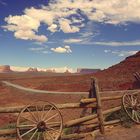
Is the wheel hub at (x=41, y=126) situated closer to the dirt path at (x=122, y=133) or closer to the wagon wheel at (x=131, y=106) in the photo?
the dirt path at (x=122, y=133)

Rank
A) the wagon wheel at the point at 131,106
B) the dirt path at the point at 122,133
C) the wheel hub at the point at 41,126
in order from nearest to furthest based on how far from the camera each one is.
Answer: the wheel hub at the point at 41,126 → the dirt path at the point at 122,133 → the wagon wheel at the point at 131,106

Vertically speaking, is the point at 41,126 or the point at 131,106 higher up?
the point at 131,106

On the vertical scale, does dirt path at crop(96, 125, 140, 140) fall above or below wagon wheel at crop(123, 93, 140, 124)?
below

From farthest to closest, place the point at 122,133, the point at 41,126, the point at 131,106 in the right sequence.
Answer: the point at 131,106
the point at 122,133
the point at 41,126

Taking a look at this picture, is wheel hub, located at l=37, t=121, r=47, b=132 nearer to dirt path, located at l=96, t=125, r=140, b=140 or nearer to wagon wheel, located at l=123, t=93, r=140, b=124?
dirt path, located at l=96, t=125, r=140, b=140

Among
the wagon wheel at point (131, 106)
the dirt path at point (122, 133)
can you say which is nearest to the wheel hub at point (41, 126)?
the dirt path at point (122, 133)

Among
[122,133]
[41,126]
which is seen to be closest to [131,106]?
[122,133]

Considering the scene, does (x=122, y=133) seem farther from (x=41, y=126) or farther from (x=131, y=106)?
(x=41, y=126)

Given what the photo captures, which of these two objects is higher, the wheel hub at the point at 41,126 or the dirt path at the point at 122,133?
the wheel hub at the point at 41,126

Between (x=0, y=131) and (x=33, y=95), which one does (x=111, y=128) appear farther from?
(x=33, y=95)

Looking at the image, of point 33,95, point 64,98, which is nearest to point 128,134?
point 64,98

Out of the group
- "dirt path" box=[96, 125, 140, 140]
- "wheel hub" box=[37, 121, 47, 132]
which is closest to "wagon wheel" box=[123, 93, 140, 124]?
"dirt path" box=[96, 125, 140, 140]

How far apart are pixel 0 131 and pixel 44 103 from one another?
163cm

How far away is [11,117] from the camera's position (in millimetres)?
23734
